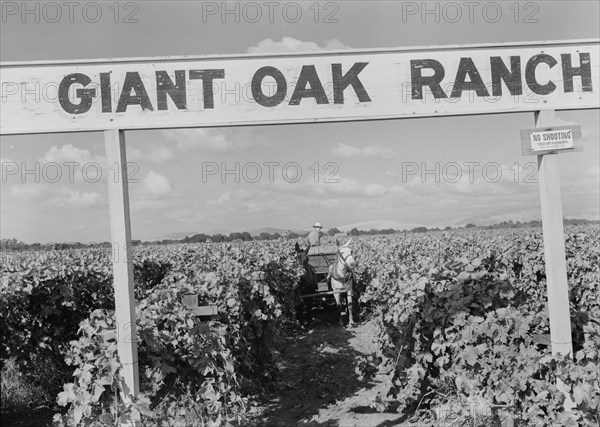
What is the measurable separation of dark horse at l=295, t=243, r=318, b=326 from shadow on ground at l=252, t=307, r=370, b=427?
3.90 feet

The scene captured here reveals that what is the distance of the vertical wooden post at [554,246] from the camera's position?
137 inches

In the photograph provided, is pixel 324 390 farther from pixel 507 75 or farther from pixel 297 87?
pixel 507 75

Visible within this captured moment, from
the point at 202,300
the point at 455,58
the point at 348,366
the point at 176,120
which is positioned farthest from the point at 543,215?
the point at 348,366

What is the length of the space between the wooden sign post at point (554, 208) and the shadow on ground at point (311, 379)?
260 cm

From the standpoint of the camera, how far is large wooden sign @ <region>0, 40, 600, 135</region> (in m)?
3.30

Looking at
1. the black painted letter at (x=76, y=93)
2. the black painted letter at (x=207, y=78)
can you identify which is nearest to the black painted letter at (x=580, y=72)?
the black painted letter at (x=207, y=78)

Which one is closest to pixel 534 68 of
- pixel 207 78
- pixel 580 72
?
pixel 580 72

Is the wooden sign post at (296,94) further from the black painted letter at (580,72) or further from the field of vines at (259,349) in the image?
the field of vines at (259,349)

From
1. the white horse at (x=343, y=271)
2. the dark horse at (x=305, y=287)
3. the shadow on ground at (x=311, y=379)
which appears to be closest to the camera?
the shadow on ground at (x=311, y=379)

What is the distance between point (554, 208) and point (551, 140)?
0.48m

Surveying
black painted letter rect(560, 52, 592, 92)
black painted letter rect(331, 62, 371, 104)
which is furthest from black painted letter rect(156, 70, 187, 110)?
black painted letter rect(560, 52, 592, 92)

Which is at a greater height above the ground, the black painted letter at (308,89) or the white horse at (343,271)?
the black painted letter at (308,89)

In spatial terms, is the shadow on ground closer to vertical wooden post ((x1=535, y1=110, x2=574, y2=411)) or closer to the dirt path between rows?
the dirt path between rows

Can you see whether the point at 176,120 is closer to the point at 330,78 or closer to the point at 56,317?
the point at 330,78
